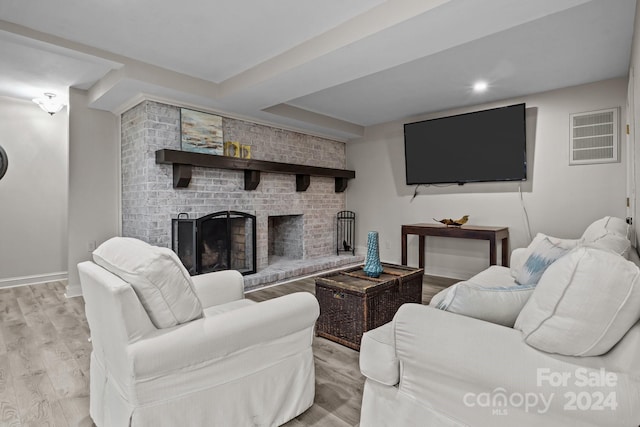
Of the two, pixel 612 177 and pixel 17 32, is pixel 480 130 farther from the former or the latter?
pixel 17 32

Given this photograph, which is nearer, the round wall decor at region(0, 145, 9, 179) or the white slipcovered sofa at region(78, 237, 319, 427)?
the white slipcovered sofa at region(78, 237, 319, 427)

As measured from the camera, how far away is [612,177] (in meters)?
3.80

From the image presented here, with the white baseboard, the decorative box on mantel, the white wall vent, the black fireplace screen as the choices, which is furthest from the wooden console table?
the white baseboard

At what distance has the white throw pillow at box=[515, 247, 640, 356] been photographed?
1.06 metres

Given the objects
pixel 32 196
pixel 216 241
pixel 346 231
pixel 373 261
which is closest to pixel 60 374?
pixel 216 241

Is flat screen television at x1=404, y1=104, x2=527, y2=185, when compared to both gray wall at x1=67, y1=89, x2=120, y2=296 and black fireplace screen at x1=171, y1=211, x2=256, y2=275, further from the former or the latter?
gray wall at x1=67, y1=89, x2=120, y2=296

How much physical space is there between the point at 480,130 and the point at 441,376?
394cm

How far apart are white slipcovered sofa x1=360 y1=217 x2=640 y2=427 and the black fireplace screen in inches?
118

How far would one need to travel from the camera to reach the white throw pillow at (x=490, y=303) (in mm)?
1393

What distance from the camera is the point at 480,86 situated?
13.1ft

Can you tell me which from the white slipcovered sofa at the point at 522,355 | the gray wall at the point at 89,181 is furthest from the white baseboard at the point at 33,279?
the white slipcovered sofa at the point at 522,355

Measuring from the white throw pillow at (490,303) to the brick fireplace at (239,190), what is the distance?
3253mm

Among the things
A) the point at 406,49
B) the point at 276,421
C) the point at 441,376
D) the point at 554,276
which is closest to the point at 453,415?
the point at 441,376

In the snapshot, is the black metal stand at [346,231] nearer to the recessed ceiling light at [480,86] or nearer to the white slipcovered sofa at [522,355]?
the recessed ceiling light at [480,86]
